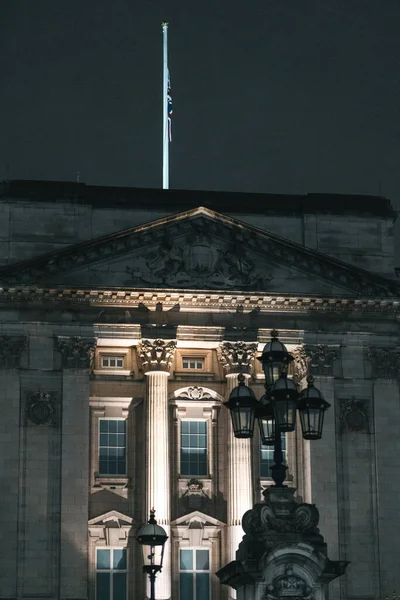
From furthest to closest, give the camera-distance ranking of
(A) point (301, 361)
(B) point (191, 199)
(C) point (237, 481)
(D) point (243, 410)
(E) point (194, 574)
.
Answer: (B) point (191, 199) → (A) point (301, 361) → (E) point (194, 574) → (C) point (237, 481) → (D) point (243, 410)

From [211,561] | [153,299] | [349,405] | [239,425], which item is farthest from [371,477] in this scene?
[239,425]

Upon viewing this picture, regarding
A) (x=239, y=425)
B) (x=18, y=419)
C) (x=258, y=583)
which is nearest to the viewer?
(x=258, y=583)

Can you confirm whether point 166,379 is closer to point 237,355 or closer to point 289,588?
point 237,355

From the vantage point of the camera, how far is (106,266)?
6481 cm

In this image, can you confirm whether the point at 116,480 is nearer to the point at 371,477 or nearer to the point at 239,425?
the point at 371,477

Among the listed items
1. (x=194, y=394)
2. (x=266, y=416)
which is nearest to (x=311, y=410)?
(x=266, y=416)

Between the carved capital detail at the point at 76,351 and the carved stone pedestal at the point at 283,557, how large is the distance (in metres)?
34.0

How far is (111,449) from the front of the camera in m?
64.3

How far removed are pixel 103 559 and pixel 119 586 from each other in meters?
1.25

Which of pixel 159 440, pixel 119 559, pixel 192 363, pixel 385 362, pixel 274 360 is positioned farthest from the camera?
pixel 385 362

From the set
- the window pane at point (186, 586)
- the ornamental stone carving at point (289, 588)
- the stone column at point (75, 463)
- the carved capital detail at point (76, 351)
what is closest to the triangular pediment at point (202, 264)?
the carved capital detail at point (76, 351)

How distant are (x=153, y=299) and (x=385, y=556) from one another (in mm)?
14080

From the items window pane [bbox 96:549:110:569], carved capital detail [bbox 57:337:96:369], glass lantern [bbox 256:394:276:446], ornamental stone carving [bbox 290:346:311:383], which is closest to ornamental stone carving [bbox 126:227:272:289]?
ornamental stone carving [bbox 290:346:311:383]

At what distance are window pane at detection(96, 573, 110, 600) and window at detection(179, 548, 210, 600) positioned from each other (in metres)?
2.98
